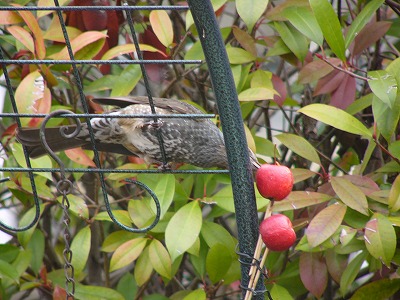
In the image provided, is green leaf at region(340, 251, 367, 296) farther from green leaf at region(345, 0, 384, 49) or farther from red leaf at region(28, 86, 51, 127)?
red leaf at region(28, 86, 51, 127)

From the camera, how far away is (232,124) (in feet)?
4.09

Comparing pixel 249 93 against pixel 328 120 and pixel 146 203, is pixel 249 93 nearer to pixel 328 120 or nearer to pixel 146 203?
pixel 328 120

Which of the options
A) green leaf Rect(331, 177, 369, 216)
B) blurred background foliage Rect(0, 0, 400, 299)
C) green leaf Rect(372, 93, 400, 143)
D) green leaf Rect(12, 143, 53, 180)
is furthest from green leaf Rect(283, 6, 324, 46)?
green leaf Rect(12, 143, 53, 180)

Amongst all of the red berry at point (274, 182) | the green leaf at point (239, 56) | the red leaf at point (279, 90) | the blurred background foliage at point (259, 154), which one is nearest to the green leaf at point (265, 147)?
the blurred background foliage at point (259, 154)

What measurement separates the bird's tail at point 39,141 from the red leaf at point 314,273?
632 millimetres

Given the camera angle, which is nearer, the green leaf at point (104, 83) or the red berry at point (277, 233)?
the red berry at point (277, 233)

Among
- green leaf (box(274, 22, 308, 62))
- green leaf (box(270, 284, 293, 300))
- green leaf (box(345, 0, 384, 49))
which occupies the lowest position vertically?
green leaf (box(270, 284, 293, 300))

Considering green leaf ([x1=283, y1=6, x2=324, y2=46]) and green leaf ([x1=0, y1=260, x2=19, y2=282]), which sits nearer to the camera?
green leaf ([x1=283, y1=6, x2=324, y2=46])

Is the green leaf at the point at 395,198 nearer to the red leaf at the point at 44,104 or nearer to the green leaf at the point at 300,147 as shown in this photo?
the green leaf at the point at 300,147

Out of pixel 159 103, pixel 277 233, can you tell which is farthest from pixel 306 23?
pixel 277 233

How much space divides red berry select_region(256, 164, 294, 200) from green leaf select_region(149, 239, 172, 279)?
1.91ft

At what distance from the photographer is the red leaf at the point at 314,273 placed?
1702mm

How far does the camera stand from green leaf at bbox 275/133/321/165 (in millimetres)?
1721

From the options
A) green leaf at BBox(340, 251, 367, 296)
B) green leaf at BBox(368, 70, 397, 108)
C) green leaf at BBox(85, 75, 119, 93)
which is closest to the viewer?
green leaf at BBox(368, 70, 397, 108)
